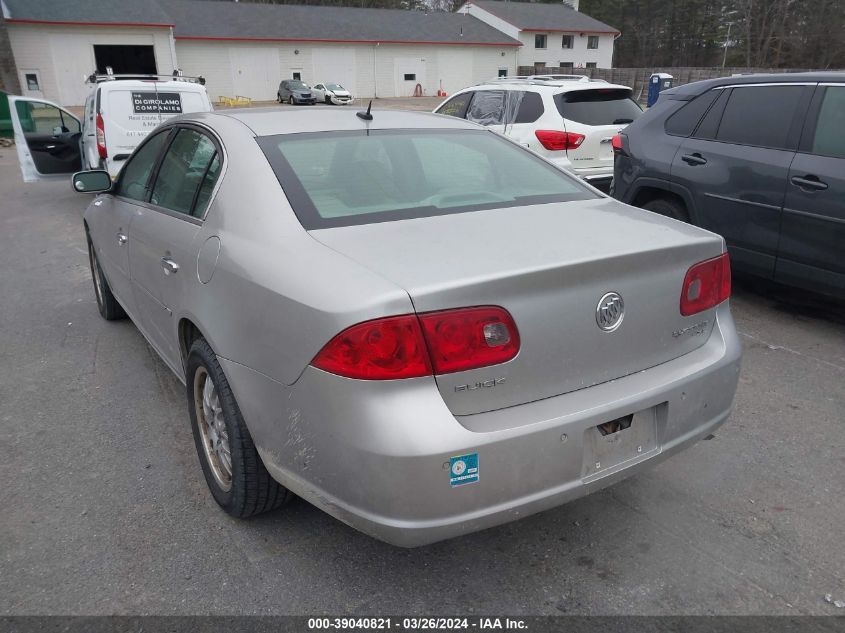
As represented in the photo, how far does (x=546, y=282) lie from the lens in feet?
6.96

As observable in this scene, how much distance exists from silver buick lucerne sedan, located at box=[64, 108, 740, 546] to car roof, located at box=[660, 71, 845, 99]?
2.78 meters

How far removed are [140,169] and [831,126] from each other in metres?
4.51

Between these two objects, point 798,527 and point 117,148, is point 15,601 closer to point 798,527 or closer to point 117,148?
point 798,527

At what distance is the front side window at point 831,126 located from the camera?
14.9 ft

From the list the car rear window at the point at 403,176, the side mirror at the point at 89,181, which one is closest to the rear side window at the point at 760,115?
the car rear window at the point at 403,176

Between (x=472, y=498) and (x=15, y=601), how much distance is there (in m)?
1.67

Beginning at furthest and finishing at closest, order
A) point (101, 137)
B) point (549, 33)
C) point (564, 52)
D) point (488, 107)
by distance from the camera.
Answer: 1. point (564, 52)
2. point (549, 33)
3. point (101, 137)
4. point (488, 107)

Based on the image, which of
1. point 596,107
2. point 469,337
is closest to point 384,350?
point 469,337

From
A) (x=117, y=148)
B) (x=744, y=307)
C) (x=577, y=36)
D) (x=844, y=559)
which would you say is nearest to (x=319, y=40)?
(x=577, y=36)

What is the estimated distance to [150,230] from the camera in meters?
3.42

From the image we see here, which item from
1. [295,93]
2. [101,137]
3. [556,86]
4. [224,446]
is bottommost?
[295,93]

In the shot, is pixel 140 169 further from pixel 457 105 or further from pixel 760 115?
pixel 457 105

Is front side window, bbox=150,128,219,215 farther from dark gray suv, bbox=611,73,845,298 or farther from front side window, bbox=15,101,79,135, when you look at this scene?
front side window, bbox=15,101,79,135

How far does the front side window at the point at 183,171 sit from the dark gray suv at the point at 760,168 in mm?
3883
